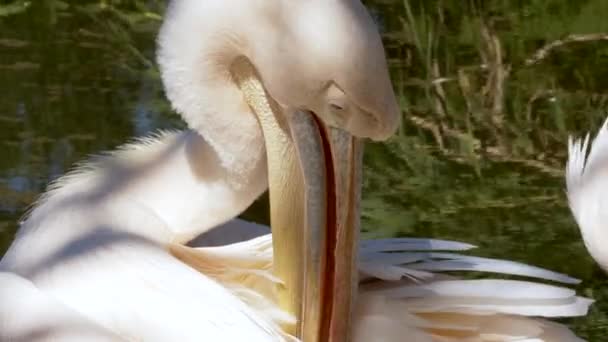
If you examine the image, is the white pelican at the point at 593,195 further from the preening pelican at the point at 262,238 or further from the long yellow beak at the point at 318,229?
the long yellow beak at the point at 318,229

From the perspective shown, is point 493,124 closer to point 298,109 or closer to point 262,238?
point 262,238

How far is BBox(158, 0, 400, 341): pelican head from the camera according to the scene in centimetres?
329

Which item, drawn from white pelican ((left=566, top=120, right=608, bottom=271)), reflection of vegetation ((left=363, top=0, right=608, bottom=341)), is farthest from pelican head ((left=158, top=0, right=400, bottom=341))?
reflection of vegetation ((left=363, top=0, right=608, bottom=341))

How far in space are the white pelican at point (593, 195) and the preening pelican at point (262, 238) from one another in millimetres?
363

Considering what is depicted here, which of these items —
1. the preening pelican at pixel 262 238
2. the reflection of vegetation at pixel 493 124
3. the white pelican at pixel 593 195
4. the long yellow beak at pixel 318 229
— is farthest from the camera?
the reflection of vegetation at pixel 493 124

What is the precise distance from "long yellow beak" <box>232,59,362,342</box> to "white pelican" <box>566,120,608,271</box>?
737 millimetres

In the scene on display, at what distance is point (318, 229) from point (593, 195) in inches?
33.6

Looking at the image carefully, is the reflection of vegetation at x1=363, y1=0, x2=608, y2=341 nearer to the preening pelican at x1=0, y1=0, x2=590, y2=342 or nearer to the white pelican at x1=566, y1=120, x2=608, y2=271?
the white pelican at x1=566, y1=120, x2=608, y2=271

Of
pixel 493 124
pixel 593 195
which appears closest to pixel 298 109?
pixel 593 195

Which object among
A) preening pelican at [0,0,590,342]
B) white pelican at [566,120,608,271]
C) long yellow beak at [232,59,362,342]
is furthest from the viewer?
white pelican at [566,120,608,271]

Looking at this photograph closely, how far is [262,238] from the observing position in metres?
3.69

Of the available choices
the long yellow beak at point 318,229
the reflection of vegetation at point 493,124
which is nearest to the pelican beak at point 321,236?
the long yellow beak at point 318,229

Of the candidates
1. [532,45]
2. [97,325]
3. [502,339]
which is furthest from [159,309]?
[532,45]

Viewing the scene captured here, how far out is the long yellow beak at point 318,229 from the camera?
3.36 meters
